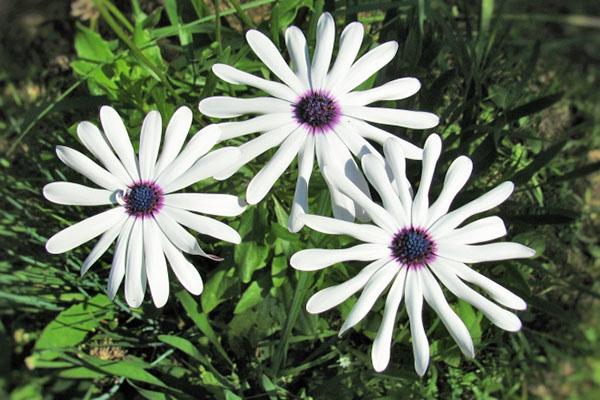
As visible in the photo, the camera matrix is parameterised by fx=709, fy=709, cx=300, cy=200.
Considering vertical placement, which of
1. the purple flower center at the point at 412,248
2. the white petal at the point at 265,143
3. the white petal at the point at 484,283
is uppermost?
the white petal at the point at 265,143

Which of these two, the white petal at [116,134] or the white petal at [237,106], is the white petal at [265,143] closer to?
the white petal at [237,106]

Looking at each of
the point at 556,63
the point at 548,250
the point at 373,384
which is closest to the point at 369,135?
the point at 373,384

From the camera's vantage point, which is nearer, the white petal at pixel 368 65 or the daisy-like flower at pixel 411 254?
the daisy-like flower at pixel 411 254

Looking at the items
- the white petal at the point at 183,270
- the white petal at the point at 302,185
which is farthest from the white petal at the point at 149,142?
the white petal at the point at 302,185

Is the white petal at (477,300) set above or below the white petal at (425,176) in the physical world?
below

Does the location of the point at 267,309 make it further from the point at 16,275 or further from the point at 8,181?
the point at 8,181

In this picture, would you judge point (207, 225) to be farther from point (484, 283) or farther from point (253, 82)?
point (484, 283)
